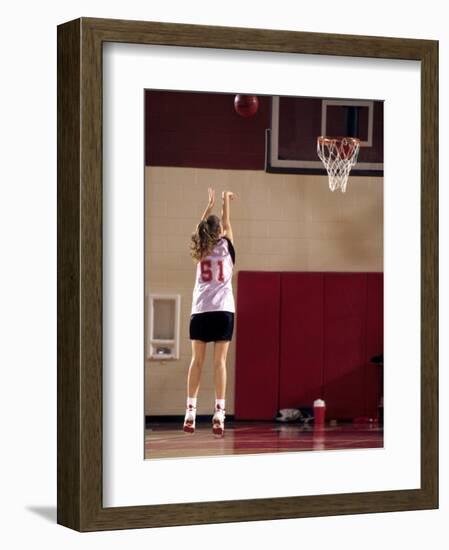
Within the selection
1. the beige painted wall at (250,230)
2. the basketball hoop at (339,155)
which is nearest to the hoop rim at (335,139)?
the basketball hoop at (339,155)

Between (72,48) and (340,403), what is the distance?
3344 millimetres

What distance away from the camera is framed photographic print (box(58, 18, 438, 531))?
7629 mm

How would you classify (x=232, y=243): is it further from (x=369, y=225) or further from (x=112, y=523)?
(x=112, y=523)

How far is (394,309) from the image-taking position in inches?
332

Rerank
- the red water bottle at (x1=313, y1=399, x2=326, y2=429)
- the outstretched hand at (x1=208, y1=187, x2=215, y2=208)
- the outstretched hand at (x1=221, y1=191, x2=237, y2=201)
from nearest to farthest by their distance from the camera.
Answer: the outstretched hand at (x1=208, y1=187, x2=215, y2=208)
the outstretched hand at (x1=221, y1=191, x2=237, y2=201)
the red water bottle at (x1=313, y1=399, x2=326, y2=429)

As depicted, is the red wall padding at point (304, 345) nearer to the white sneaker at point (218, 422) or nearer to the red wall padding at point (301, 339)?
the red wall padding at point (301, 339)

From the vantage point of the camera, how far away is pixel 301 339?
10180mm

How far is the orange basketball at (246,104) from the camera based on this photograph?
8.15 meters

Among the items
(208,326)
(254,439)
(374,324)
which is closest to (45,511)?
(254,439)

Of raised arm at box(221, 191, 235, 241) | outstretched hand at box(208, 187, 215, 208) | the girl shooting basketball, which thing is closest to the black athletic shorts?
the girl shooting basketball

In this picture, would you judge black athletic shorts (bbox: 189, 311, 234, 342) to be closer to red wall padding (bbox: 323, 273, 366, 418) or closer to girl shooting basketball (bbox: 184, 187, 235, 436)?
girl shooting basketball (bbox: 184, 187, 235, 436)

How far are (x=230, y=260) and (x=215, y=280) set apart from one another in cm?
16

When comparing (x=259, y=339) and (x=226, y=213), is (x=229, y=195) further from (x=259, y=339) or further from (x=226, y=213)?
(x=259, y=339)

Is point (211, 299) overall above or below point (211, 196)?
below
